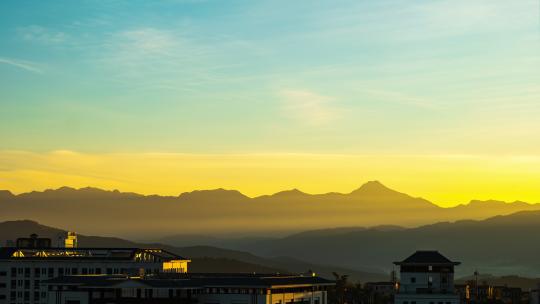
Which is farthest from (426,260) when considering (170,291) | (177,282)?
(170,291)

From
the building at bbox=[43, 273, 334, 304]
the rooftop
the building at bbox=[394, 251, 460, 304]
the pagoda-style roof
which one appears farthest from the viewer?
the pagoda-style roof

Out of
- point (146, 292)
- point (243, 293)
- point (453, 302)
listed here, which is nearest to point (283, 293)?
point (243, 293)

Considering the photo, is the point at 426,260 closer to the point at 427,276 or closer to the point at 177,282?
the point at 427,276

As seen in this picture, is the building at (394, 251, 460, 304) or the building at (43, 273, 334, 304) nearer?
the building at (43, 273, 334, 304)

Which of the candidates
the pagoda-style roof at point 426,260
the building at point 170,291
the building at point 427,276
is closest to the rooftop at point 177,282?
the building at point 170,291

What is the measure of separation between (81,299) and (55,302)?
Answer: 539cm

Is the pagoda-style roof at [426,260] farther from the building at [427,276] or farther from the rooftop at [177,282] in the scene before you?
the rooftop at [177,282]

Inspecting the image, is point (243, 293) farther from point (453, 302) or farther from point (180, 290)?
point (453, 302)

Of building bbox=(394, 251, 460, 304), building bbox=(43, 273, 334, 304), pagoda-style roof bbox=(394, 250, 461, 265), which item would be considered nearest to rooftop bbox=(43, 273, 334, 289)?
building bbox=(43, 273, 334, 304)

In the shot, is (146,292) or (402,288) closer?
(146,292)

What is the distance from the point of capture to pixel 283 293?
17400cm

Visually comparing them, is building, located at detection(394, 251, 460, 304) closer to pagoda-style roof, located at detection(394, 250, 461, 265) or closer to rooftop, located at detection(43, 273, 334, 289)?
pagoda-style roof, located at detection(394, 250, 461, 265)

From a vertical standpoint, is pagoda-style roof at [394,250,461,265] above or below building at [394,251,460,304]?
above

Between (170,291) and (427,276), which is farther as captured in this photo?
(427,276)
